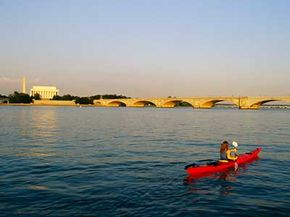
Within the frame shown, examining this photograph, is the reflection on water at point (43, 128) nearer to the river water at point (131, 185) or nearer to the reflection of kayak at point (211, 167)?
the river water at point (131, 185)

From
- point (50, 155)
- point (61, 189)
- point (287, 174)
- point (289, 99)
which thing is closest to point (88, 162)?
point (50, 155)

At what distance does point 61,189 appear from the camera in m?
14.5

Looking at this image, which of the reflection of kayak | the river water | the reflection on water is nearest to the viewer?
the river water

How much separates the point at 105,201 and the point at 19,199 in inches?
123

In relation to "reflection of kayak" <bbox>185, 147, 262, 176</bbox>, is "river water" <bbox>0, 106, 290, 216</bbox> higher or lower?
lower

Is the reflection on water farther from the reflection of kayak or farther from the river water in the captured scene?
the reflection of kayak

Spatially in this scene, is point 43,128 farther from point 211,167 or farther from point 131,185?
point 131,185

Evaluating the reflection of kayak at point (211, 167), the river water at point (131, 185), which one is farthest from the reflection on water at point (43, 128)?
the reflection of kayak at point (211, 167)

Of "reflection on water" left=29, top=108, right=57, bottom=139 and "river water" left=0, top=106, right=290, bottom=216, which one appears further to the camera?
"reflection on water" left=29, top=108, right=57, bottom=139

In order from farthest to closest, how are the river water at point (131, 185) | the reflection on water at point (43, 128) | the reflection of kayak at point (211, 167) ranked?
the reflection on water at point (43, 128), the reflection of kayak at point (211, 167), the river water at point (131, 185)

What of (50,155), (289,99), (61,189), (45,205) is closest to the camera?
(45,205)

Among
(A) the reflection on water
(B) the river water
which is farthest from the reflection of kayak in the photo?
(A) the reflection on water

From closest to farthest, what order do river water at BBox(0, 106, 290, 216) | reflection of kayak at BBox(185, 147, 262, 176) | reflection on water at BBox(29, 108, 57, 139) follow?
river water at BBox(0, 106, 290, 216)
reflection of kayak at BBox(185, 147, 262, 176)
reflection on water at BBox(29, 108, 57, 139)

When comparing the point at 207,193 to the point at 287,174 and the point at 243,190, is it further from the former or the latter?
the point at 287,174
